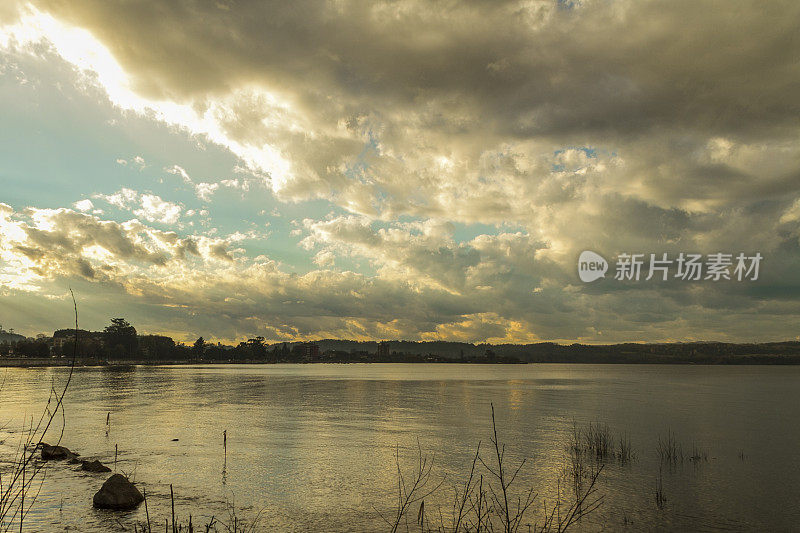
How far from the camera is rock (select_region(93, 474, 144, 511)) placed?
A: 27656mm

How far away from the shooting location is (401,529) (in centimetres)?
2689

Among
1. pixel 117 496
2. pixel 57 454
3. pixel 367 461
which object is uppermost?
pixel 117 496

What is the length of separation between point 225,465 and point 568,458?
1147 inches

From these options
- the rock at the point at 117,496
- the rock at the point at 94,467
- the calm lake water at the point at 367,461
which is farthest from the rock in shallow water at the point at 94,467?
the rock at the point at 117,496

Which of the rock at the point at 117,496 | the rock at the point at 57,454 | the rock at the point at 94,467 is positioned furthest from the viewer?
the rock at the point at 57,454

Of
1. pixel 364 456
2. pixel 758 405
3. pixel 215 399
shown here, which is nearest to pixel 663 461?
pixel 364 456

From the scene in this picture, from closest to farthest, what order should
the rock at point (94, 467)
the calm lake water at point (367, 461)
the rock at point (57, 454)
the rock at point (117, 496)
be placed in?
the rock at point (117, 496) < the calm lake water at point (367, 461) < the rock at point (94, 467) < the rock at point (57, 454)

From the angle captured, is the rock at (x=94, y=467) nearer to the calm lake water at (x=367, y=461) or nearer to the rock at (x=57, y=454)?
the calm lake water at (x=367, y=461)

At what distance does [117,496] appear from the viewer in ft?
91.2

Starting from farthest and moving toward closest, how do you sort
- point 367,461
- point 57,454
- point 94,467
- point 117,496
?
point 367,461, point 57,454, point 94,467, point 117,496

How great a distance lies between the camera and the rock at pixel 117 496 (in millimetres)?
27656

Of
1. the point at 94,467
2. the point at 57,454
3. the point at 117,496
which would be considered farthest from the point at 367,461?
the point at 57,454

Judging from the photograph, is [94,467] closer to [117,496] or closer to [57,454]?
[57,454]

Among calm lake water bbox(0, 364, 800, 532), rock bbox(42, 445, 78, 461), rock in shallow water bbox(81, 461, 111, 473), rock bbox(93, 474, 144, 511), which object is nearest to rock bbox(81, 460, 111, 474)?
rock in shallow water bbox(81, 461, 111, 473)
